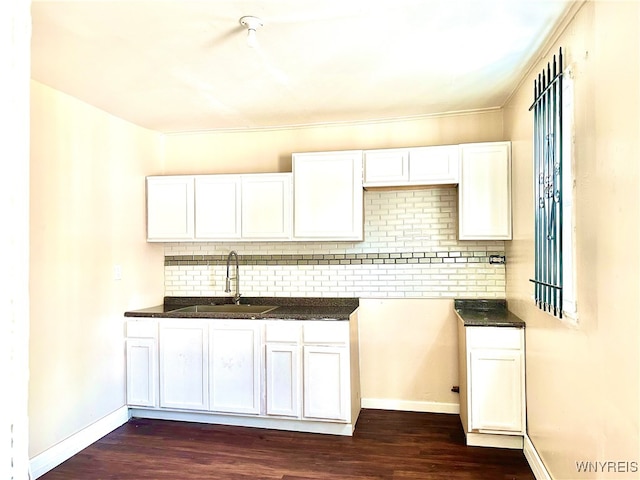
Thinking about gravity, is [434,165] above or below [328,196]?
above

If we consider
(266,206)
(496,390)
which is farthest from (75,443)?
(496,390)

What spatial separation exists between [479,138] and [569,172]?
1.65 m

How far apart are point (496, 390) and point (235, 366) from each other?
190 centimetres

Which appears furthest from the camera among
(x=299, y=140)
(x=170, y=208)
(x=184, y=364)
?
(x=299, y=140)

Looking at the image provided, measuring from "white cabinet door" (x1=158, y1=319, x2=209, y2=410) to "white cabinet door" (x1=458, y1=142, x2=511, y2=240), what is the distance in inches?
87.3

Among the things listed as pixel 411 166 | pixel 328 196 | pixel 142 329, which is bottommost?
pixel 142 329

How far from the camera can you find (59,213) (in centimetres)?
292

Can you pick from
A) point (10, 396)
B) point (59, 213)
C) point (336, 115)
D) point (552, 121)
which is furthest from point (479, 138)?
point (10, 396)

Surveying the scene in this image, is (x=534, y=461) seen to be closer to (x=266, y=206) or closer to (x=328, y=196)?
(x=328, y=196)

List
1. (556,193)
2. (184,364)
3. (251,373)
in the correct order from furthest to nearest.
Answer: (184,364) < (251,373) < (556,193)

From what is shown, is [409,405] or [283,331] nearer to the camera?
[283,331]

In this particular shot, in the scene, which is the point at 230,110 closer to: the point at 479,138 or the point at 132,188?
the point at 132,188

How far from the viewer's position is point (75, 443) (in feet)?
9.78

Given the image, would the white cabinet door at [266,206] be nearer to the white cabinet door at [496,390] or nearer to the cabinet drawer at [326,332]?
the cabinet drawer at [326,332]
